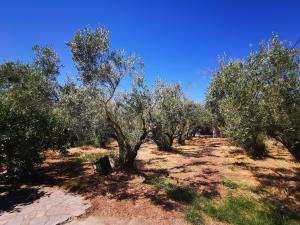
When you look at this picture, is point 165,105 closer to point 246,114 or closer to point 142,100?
point 142,100

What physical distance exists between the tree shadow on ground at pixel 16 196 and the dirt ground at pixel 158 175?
1374 millimetres

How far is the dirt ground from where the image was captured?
35.3 feet

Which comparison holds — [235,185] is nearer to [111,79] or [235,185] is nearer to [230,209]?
[230,209]

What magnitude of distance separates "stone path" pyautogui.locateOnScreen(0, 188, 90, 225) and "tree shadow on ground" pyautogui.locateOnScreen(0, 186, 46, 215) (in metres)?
0.27

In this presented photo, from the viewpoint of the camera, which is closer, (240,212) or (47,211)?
(47,211)

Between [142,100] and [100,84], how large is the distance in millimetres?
3078

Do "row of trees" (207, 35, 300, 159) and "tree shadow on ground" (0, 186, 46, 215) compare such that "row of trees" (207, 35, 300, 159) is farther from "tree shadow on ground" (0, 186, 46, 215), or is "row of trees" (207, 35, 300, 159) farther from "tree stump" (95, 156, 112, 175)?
"tree shadow on ground" (0, 186, 46, 215)

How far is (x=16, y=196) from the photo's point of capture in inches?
527

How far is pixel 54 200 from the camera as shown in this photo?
1243 cm

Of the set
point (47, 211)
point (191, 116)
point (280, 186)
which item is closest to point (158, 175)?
point (280, 186)

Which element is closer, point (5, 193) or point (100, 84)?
point (5, 193)

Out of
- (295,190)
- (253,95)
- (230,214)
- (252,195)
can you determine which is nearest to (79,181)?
(230,214)

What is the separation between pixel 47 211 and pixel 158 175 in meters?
7.77

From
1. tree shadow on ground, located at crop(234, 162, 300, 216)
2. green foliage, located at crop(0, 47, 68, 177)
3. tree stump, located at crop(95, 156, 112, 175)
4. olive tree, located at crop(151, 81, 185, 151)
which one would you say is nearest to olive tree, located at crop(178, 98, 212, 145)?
olive tree, located at crop(151, 81, 185, 151)
